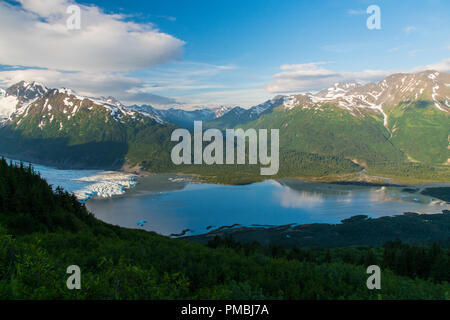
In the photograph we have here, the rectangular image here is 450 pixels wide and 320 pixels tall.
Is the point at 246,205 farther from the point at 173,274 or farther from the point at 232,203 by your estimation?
the point at 173,274

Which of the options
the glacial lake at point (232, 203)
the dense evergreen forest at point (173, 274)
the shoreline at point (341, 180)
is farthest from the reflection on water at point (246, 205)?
the dense evergreen forest at point (173, 274)

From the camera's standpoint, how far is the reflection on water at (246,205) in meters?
77.2

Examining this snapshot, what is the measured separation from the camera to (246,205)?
311ft

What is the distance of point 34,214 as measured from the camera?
30938 mm

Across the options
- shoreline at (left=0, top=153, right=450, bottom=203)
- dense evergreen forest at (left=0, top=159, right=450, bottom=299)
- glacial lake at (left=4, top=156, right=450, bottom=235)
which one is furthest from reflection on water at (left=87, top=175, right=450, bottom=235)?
dense evergreen forest at (left=0, top=159, right=450, bottom=299)

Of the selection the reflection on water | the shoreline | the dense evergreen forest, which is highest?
the dense evergreen forest

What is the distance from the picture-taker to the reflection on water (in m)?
77.2

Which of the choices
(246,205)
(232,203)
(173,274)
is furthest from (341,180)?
(173,274)

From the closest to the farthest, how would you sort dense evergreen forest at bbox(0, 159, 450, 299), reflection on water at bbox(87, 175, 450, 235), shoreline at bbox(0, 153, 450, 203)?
dense evergreen forest at bbox(0, 159, 450, 299) < reflection on water at bbox(87, 175, 450, 235) < shoreline at bbox(0, 153, 450, 203)

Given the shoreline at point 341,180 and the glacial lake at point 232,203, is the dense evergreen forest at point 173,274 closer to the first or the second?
the glacial lake at point 232,203

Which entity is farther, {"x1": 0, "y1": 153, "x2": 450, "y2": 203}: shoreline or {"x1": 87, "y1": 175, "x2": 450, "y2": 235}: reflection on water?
{"x1": 0, "y1": 153, "x2": 450, "y2": 203}: shoreline

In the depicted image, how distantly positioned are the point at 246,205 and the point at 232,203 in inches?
214

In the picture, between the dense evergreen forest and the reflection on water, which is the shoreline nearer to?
the reflection on water

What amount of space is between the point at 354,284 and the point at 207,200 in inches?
3525
